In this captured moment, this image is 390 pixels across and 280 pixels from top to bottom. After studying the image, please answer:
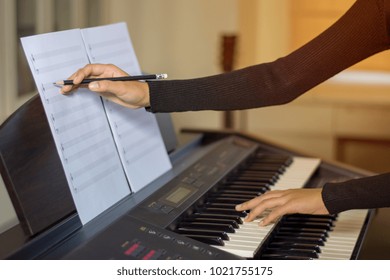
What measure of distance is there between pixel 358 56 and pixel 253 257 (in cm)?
53

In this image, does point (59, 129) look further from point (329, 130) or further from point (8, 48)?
point (329, 130)

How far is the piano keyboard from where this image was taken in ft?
5.68

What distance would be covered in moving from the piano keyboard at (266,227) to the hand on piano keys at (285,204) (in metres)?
0.03

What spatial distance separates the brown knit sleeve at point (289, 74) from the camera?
1.77m

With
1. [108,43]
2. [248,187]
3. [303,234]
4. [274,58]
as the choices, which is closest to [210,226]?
[303,234]

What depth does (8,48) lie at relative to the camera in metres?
3.12

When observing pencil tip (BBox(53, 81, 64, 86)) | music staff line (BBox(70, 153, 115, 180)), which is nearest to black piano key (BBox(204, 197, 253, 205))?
music staff line (BBox(70, 153, 115, 180))

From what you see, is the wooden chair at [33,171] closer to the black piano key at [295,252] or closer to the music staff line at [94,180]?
the music staff line at [94,180]

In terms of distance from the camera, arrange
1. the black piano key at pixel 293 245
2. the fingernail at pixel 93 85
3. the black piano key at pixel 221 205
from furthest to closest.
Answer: the black piano key at pixel 221 205, the black piano key at pixel 293 245, the fingernail at pixel 93 85

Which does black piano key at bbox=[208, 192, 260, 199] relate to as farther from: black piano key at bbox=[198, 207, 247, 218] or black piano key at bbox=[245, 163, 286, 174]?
black piano key at bbox=[245, 163, 286, 174]

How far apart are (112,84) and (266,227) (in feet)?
1.61

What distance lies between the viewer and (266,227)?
1.83m

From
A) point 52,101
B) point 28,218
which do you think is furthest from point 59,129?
point 28,218

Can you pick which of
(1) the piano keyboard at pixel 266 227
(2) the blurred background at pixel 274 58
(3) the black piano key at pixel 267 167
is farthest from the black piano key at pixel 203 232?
(2) the blurred background at pixel 274 58
